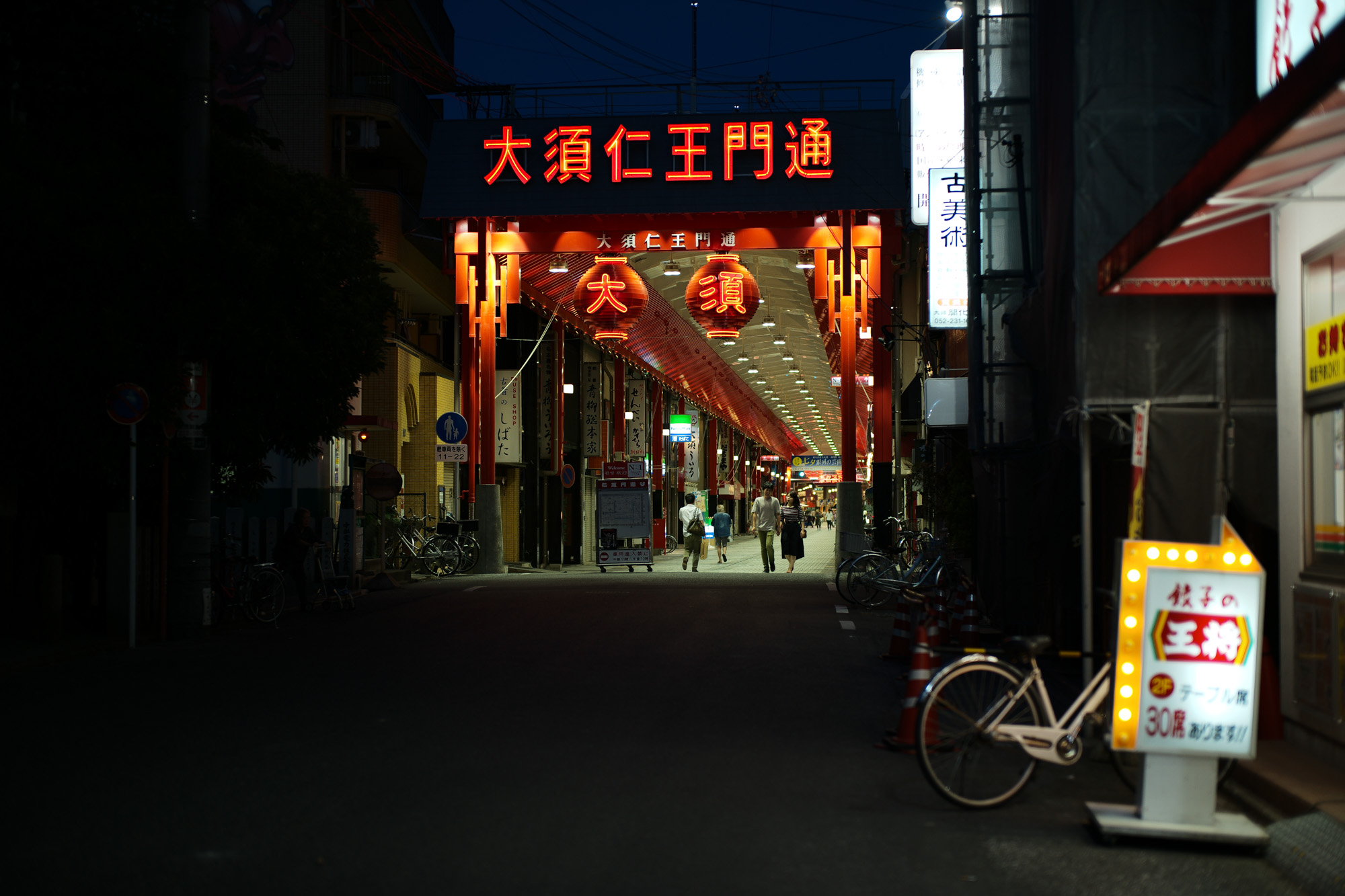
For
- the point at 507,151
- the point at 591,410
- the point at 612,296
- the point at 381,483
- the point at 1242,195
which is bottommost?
the point at 381,483

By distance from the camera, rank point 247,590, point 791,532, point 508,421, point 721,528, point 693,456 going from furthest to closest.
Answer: point 693,456, point 721,528, point 508,421, point 791,532, point 247,590

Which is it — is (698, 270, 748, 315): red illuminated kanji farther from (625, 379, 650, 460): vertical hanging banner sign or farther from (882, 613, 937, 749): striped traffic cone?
(625, 379, 650, 460): vertical hanging banner sign

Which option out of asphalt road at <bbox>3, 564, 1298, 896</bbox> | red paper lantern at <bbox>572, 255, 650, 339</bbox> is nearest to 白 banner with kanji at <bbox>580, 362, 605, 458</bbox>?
red paper lantern at <bbox>572, 255, 650, 339</bbox>

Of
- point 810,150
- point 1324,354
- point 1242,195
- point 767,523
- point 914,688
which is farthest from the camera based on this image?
point 767,523

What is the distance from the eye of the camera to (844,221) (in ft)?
92.9

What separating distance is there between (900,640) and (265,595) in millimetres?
8618

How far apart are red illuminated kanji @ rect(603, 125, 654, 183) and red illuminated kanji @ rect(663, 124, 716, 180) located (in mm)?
473

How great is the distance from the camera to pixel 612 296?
85.8 feet

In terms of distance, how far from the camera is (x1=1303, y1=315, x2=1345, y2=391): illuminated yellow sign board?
735 cm

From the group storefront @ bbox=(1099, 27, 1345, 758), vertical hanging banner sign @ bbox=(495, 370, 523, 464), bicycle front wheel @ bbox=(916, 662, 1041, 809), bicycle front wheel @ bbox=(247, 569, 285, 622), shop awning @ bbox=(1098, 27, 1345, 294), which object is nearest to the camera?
shop awning @ bbox=(1098, 27, 1345, 294)

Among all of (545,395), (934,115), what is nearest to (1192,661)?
(934,115)

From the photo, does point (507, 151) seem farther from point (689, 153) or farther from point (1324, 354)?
point (1324, 354)

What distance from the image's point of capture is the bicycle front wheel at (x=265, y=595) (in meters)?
17.0

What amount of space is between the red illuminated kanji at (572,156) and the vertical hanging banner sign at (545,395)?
372 inches
